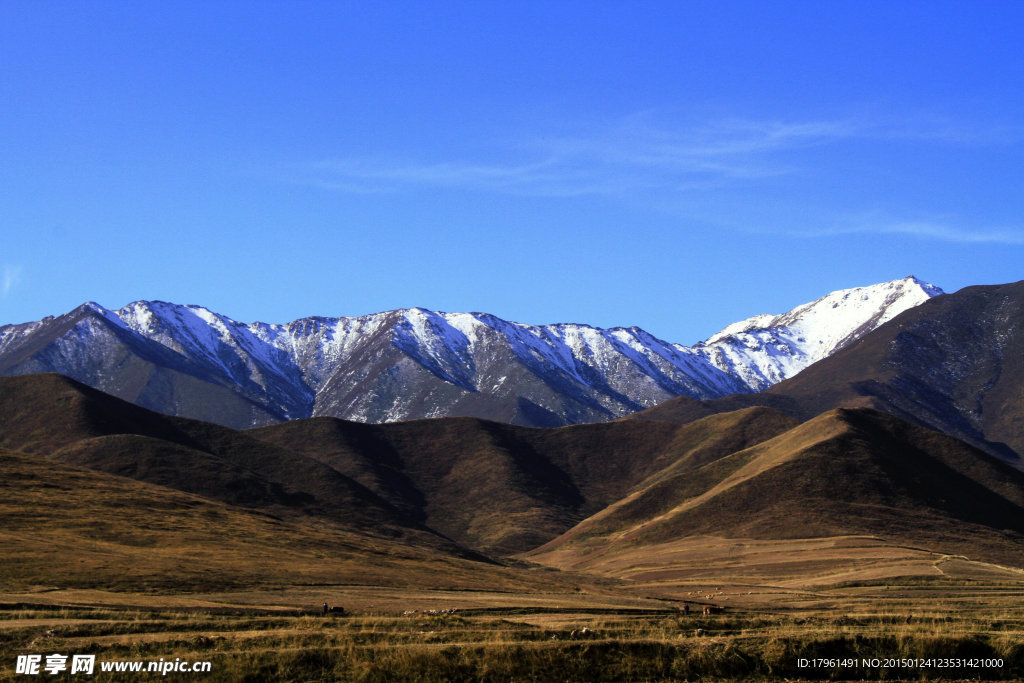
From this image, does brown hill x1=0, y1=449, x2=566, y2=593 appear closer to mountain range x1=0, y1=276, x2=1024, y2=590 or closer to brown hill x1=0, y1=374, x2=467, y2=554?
mountain range x1=0, y1=276, x2=1024, y2=590

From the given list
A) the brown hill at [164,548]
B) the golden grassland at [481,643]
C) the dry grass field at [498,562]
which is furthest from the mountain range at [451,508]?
the golden grassland at [481,643]

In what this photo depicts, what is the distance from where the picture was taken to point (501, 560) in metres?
132

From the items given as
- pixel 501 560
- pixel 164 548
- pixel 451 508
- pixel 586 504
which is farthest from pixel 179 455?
pixel 586 504

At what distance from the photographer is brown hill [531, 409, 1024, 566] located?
13100 cm

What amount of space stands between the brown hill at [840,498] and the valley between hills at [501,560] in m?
0.53

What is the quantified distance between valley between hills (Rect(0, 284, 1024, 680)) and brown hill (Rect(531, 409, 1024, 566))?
527mm

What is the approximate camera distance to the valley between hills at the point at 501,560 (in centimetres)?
3397

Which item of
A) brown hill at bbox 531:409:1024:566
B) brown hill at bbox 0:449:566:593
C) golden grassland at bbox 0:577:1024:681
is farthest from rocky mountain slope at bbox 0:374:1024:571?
golden grassland at bbox 0:577:1024:681

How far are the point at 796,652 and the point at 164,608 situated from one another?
101 ft

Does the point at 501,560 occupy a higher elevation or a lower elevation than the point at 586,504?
lower

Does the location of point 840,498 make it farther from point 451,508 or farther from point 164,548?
point 164,548

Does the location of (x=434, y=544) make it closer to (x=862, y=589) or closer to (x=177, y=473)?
(x=177, y=473)

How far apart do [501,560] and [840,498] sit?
148 feet

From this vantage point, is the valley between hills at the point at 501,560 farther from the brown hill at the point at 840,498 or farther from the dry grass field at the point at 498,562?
the brown hill at the point at 840,498
